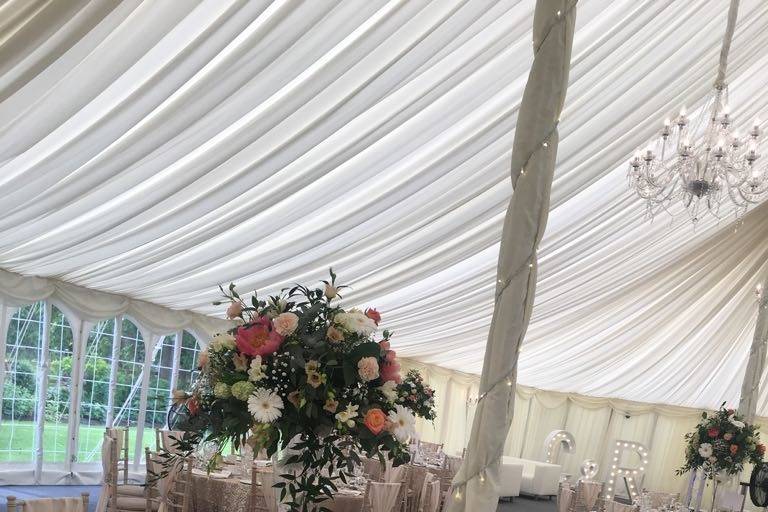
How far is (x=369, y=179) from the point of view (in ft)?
21.2

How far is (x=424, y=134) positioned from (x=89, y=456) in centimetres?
729

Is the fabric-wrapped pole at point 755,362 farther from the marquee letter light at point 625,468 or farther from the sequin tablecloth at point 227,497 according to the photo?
the marquee letter light at point 625,468

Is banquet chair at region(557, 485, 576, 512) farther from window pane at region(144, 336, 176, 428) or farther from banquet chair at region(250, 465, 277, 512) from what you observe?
window pane at region(144, 336, 176, 428)

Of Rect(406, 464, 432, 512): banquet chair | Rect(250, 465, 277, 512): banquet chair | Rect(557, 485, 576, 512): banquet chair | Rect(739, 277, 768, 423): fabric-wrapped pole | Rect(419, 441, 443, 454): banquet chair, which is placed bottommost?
Rect(419, 441, 443, 454): banquet chair

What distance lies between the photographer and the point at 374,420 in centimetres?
262

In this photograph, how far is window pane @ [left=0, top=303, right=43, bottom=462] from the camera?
32.3ft

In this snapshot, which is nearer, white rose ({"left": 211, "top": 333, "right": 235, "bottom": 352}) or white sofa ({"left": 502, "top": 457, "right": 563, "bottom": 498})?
white rose ({"left": 211, "top": 333, "right": 235, "bottom": 352})

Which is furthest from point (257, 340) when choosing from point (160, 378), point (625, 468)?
point (625, 468)

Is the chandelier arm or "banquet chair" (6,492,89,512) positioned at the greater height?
the chandelier arm

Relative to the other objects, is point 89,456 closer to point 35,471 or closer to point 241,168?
point 35,471

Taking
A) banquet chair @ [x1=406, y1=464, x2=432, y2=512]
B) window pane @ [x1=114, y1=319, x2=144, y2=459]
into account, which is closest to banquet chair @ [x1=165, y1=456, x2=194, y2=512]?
banquet chair @ [x1=406, y1=464, x2=432, y2=512]

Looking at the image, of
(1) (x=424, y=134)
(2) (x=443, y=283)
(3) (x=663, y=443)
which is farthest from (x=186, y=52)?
(3) (x=663, y=443)

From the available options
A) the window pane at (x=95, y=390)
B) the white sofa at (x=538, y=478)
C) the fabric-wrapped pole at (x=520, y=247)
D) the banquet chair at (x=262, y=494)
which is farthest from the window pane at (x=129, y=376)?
the fabric-wrapped pole at (x=520, y=247)

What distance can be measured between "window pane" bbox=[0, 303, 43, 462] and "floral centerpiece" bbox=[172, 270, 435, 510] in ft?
26.3
